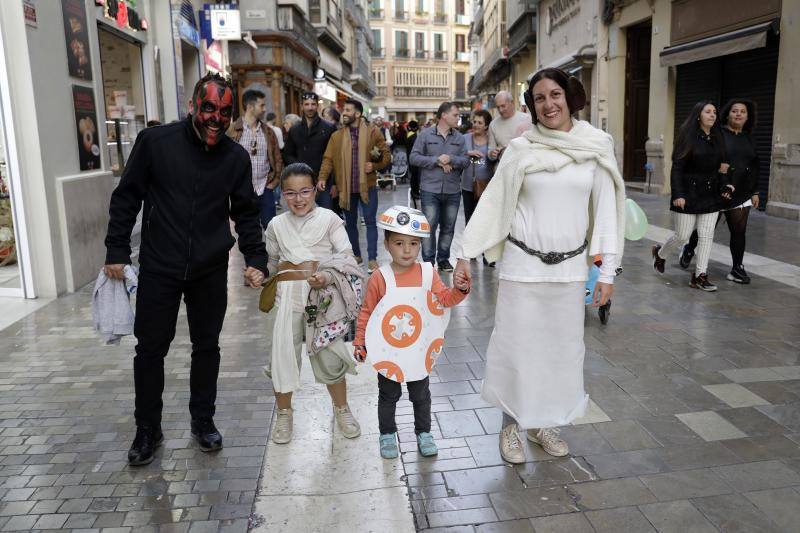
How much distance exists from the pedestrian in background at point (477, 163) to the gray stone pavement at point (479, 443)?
270cm

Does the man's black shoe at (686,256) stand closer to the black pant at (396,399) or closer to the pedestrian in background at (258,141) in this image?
the pedestrian in background at (258,141)

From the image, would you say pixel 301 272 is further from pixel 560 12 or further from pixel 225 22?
pixel 560 12

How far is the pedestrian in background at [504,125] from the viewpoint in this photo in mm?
7833

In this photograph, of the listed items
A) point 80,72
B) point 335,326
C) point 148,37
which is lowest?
point 335,326

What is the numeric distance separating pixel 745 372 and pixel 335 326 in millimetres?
2942

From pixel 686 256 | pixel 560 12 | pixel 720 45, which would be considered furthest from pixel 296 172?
pixel 560 12

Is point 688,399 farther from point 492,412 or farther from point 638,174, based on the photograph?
point 638,174

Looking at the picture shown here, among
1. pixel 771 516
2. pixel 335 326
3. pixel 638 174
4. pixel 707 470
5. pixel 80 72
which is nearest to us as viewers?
pixel 771 516

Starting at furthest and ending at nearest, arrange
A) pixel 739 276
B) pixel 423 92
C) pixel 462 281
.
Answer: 1. pixel 423 92
2. pixel 739 276
3. pixel 462 281

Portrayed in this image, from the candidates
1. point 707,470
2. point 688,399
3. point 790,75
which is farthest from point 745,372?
point 790,75

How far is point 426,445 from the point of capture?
372 centimetres

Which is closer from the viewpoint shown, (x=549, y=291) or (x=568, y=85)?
(x=568, y=85)

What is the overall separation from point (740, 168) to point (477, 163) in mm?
2819

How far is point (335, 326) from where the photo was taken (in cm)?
Answer: 386
